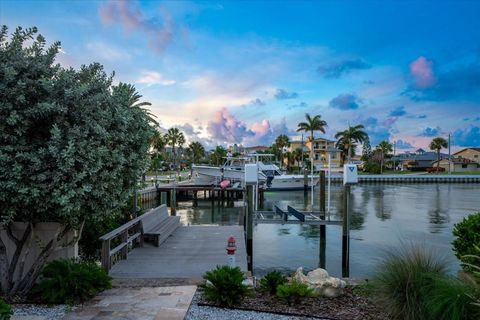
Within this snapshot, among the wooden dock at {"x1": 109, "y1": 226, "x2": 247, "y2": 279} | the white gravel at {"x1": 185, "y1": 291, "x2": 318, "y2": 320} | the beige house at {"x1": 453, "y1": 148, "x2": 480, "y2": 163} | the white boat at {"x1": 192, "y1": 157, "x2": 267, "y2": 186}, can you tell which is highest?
the beige house at {"x1": 453, "y1": 148, "x2": 480, "y2": 163}

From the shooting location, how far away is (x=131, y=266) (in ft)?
29.3

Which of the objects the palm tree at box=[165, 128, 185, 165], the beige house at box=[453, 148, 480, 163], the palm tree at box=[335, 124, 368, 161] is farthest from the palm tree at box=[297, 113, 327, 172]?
the beige house at box=[453, 148, 480, 163]

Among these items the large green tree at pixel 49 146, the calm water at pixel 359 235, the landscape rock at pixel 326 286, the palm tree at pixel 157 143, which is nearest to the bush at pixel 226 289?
the landscape rock at pixel 326 286

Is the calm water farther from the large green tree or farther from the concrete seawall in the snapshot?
the concrete seawall

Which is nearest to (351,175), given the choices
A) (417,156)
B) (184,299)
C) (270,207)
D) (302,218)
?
(302,218)

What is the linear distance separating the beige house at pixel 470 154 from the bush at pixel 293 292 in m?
139

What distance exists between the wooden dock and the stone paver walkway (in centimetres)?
107

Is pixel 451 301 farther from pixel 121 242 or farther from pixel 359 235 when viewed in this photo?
A: pixel 359 235

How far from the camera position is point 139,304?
634 cm

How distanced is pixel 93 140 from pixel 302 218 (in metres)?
10.8

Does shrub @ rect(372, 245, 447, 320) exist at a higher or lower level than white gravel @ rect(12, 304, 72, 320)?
higher

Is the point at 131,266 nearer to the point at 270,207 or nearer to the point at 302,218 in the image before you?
the point at 302,218

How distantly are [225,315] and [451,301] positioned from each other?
2.89m

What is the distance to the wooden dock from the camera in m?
8.46
